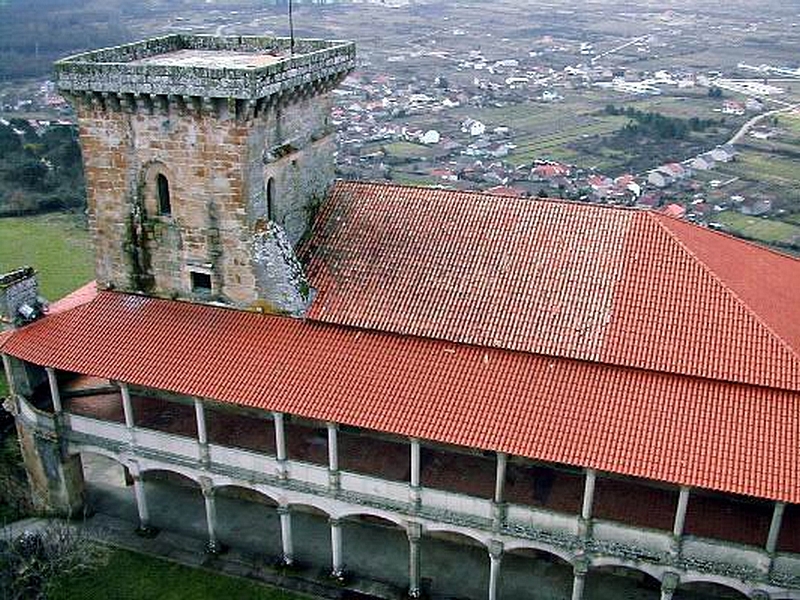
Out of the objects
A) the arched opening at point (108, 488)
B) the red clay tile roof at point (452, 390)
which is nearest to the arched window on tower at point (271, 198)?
the red clay tile roof at point (452, 390)

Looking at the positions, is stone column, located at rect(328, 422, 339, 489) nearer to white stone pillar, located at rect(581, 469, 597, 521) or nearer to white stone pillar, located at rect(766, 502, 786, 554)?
white stone pillar, located at rect(581, 469, 597, 521)

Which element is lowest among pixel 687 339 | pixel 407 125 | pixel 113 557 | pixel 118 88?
pixel 407 125

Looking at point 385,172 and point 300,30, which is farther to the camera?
point 300,30

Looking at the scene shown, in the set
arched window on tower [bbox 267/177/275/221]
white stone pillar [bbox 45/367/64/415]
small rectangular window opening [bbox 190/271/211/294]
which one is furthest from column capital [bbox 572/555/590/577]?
white stone pillar [bbox 45/367/64/415]

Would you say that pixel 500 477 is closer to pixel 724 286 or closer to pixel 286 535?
pixel 286 535

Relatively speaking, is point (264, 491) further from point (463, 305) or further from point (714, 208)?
point (714, 208)

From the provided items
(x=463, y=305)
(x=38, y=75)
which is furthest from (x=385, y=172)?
(x=38, y=75)
